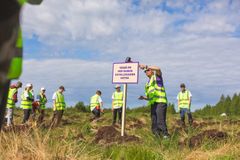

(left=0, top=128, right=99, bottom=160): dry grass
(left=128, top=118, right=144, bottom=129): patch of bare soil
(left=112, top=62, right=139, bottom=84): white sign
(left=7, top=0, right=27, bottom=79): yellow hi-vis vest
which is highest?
(left=112, top=62, right=139, bottom=84): white sign

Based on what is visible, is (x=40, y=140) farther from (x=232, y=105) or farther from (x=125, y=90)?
(x=232, y=105)

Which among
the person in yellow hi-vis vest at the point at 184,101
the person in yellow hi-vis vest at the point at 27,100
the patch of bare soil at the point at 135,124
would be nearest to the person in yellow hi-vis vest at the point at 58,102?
the person in yellow hi-vis vest at the point at 27,100

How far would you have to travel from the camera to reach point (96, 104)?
19.7 m

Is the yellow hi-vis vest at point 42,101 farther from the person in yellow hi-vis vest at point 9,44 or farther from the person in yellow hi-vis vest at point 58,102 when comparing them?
the person in yellow hi-vis vest at point 9,44

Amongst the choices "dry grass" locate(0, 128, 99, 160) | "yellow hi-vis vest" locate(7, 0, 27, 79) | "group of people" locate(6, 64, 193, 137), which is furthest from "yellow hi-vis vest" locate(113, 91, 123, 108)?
"yellow hi-vis vest" locate(7, 0, 27, 79)

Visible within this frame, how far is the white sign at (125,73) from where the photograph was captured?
10594 millimetres

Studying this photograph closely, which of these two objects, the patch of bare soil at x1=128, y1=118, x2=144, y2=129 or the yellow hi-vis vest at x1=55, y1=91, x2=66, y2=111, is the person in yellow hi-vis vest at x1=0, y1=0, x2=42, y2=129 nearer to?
the patch of bare soil at x1=128, y1=118, x2=144, y2=129

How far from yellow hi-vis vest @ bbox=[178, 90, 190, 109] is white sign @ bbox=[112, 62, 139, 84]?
672cm

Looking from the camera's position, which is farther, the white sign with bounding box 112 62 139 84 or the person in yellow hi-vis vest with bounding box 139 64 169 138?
the white sign with bounding box 112 62 139 84

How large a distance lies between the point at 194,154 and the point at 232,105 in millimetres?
55776

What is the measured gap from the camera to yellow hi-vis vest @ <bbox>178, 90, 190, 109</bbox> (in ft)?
56.9

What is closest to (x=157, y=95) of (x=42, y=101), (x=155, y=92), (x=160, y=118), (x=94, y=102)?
(x=155, y=92)

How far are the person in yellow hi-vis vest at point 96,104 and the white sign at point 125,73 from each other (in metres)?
8.38

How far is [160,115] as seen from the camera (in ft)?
33.6
